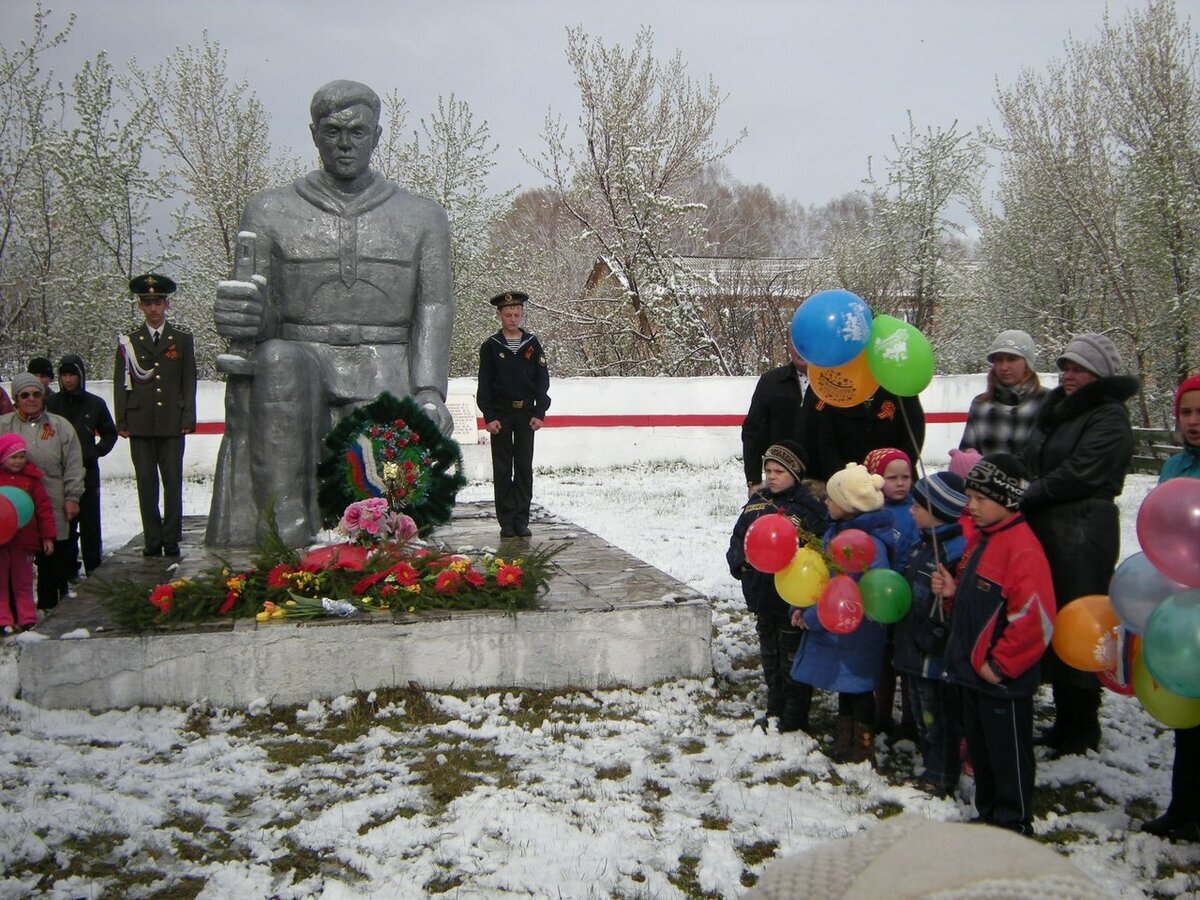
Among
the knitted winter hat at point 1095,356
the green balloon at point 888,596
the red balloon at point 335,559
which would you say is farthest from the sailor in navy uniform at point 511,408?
the knitted winter hat at point 1095,356

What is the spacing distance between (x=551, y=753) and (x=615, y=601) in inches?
45.1

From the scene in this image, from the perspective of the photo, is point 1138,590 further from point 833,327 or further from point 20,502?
point 20,502

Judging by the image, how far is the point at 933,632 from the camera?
3490mm

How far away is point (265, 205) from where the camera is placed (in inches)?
242

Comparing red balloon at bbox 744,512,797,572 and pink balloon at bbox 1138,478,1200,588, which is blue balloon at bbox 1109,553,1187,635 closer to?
pink balloon at bbox 1138,478,1200,588

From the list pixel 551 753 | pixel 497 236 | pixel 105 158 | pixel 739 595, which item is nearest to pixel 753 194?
pixel 497 236

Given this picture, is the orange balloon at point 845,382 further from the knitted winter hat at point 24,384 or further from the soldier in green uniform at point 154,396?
the knitted winter hat at point 24,384

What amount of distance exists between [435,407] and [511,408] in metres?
1.00

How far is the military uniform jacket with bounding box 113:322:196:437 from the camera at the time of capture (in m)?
6.89

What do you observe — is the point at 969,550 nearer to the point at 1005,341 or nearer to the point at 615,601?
the point at 1005,341

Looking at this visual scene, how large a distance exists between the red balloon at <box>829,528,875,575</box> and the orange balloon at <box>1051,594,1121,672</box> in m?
0.74

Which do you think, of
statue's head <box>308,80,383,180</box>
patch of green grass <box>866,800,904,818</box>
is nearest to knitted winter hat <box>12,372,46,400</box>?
statue's head <box>308,80,383,180</box>

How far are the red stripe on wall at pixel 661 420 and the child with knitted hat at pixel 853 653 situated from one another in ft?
37.0

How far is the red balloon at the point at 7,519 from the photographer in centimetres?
500
